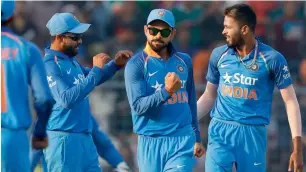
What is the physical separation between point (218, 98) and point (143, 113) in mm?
973

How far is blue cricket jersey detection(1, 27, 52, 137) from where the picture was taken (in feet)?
26.5

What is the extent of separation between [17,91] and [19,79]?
10 cm

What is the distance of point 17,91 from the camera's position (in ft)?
26.6

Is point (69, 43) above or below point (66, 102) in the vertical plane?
above

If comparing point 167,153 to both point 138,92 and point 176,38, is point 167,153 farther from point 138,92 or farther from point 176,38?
point 176,38

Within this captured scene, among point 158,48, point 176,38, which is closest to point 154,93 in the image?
point 158,48

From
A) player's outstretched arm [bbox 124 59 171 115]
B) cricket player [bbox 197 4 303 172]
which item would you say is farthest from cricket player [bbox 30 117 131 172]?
cricket player [bbox 197 4 303 172]

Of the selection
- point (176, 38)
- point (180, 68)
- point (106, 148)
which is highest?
point (180, 68)

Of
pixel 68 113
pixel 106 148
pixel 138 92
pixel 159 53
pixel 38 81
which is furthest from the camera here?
pixel 106 148

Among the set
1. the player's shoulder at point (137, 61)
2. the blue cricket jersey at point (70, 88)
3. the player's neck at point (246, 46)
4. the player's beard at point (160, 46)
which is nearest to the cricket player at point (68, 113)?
the blue cricket jersey at point (70, 88)

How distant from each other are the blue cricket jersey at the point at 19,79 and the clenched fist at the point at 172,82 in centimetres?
190

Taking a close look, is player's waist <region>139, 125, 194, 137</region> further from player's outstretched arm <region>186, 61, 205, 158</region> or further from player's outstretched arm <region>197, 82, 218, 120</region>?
player's outstretched arm <region>197, 82, 218, 120</region>

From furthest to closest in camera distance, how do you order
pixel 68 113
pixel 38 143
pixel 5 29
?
pixel 68 113
pixel 38 143
pixel 5 29

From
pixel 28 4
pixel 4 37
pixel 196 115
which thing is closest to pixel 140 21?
pixel 28 4
